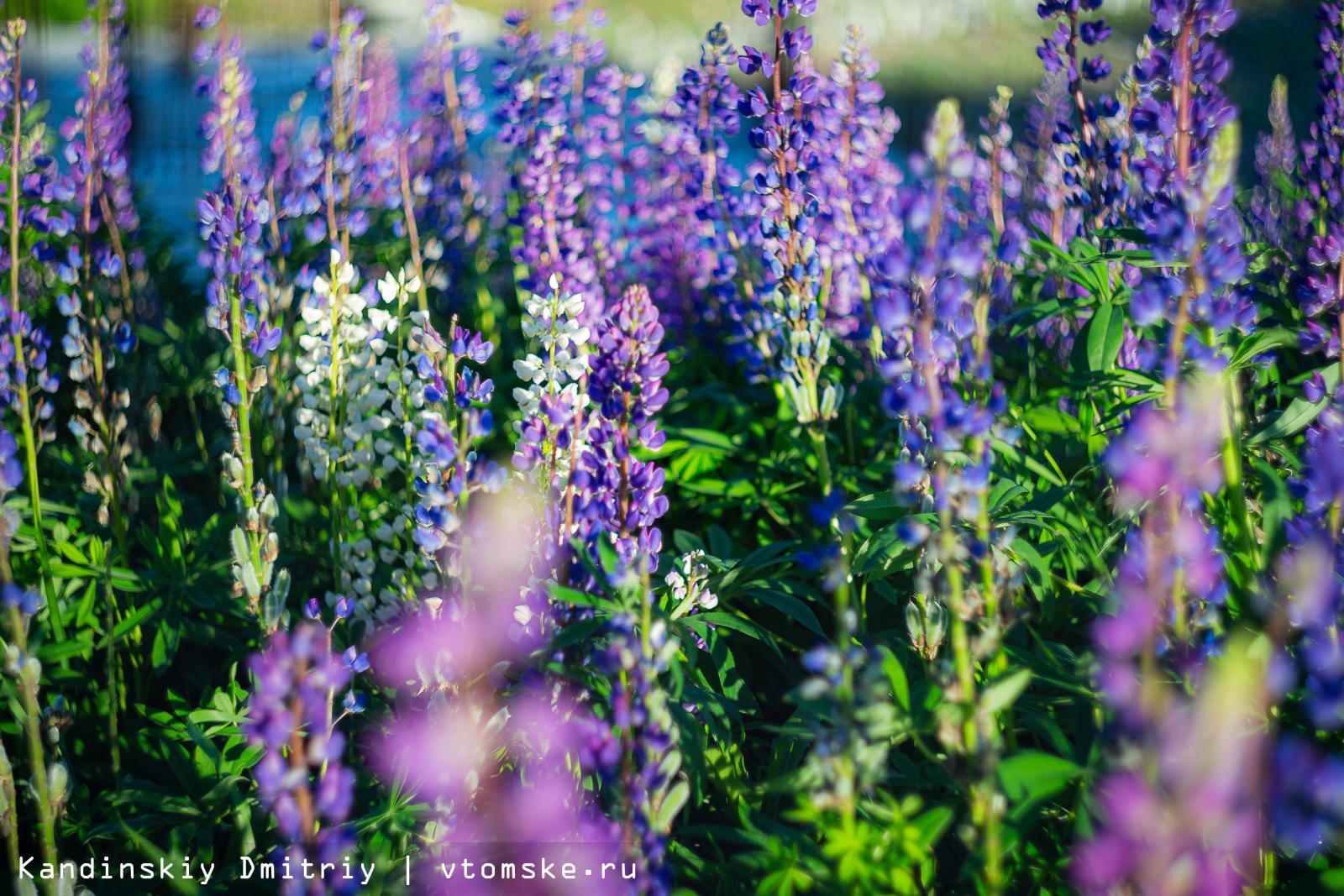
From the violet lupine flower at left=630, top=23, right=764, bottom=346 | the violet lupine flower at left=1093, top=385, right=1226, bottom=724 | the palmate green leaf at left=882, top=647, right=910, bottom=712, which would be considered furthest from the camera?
the violet lupine flower at left=630, top=23, right=764, bottom=346

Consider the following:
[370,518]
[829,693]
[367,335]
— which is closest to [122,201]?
[367,335]

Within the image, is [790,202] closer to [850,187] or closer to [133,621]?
[850,187]

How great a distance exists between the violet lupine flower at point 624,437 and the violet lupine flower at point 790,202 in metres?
0.61

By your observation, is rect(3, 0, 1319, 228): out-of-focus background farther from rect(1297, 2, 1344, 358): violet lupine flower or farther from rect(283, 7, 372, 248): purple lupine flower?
rect(1297, 2, 1344, 358): violet lupine flower

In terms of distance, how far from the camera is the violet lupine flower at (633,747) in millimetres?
1198

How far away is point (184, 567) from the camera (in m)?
2.36

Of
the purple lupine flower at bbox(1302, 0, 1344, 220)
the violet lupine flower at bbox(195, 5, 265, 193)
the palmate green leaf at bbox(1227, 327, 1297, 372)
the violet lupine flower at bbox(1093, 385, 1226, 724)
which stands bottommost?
the violet lupine flower at bbox(1093, 385, 1226, 724)

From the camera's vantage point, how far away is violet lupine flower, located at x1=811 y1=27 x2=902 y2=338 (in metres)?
3.03

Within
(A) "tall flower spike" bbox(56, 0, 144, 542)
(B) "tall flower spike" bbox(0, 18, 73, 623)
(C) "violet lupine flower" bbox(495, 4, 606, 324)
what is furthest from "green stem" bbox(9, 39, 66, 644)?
(C) "violet lupine flower" bbox(495, 4, 606, 324)

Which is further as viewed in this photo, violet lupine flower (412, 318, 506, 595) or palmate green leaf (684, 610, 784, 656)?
palmate green leaf (684, 610, 784, 656)

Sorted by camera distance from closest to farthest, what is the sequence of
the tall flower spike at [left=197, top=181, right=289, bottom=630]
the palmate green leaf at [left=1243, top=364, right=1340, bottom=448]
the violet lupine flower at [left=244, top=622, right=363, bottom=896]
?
the violet lupine flower at [left=244, top=622, right=363, bottom=896] < the tall flower spike at [left=197, top=181, right=289, bottom=630] < the palmate green leaf at [left=1243, top=364, right=1340, bottom=448]

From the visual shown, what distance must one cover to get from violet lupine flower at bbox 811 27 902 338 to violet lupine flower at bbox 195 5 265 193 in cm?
166

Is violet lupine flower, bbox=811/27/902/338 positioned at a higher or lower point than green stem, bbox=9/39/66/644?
higher

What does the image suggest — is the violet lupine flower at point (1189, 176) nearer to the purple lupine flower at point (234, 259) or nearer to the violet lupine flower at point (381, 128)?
the purple lupine flower at point (234, 259)
